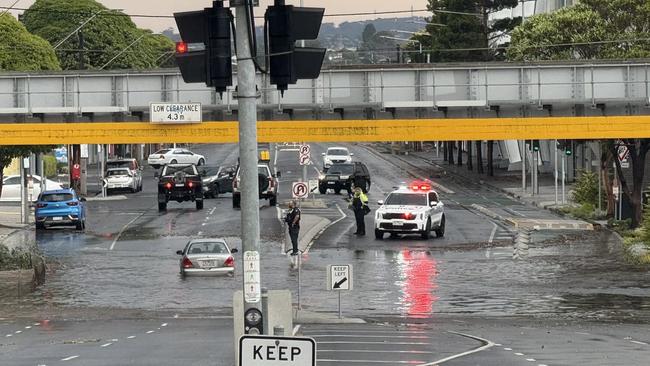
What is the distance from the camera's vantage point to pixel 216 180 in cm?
7188

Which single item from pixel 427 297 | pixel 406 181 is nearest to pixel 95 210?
pixel 406 181

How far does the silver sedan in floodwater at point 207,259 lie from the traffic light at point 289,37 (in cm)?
2600

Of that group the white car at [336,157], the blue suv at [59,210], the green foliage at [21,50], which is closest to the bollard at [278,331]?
the blue suv at [59,210]

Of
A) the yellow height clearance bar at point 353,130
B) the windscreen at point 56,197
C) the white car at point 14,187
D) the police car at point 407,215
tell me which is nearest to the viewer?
the yellow height clearance bar at point 353,130

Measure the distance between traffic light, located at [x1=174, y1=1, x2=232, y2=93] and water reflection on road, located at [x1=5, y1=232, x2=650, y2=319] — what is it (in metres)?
19.0

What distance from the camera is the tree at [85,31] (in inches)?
4144

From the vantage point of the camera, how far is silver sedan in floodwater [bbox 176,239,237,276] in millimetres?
39000

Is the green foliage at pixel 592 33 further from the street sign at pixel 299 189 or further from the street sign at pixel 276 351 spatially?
the street sign at pixel 276 351

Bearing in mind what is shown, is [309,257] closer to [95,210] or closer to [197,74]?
[95,210]

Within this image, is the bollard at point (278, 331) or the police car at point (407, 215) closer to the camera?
the bollard at point (278, 331)

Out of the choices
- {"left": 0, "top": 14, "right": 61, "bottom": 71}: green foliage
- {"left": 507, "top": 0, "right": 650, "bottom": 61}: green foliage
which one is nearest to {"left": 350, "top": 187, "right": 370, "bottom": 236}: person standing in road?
{"left": 507, "top": 0, "right": 650, "bottom": 61}: green foliage

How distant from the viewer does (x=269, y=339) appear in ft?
35.2

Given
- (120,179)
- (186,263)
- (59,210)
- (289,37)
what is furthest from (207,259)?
(120,179)

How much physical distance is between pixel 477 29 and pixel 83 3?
2930 cm
